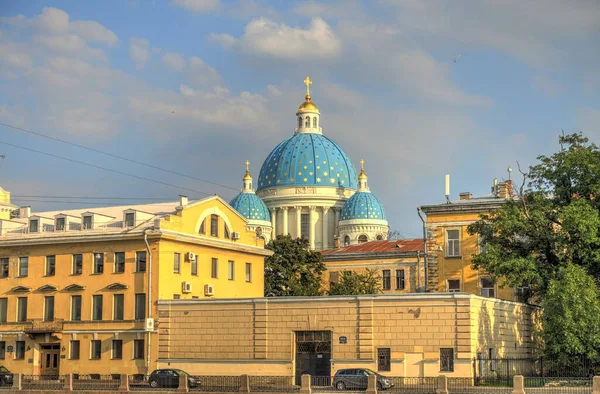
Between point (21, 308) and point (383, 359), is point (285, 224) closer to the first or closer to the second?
point (21, 308)

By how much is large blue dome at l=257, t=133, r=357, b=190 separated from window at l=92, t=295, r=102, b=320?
329 ft

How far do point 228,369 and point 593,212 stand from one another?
871 inches

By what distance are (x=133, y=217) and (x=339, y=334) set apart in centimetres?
1645

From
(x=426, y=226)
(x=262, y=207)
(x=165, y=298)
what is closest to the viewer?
(x=165, y=298)

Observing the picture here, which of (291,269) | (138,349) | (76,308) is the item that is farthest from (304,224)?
(138,349)

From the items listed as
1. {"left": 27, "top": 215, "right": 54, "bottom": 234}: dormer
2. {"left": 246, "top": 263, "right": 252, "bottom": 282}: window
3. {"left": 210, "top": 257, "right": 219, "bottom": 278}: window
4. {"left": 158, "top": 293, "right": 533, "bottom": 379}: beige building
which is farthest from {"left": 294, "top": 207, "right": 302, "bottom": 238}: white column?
{"left": 158, "top": 293, "right": 533, "bottom": 379}: beige building

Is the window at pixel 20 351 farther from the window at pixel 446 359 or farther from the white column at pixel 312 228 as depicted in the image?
the white column at pixel 312 228

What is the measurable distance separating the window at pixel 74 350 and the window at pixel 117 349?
269 centimetres

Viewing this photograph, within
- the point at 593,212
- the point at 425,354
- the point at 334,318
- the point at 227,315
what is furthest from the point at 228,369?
the point at 593,212

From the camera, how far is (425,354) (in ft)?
178

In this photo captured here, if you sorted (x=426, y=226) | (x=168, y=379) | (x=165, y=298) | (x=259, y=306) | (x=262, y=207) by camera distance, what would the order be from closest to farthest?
1. (x=168, y=379)
2. (x=259, y=306)
3. (x=165, y=298)
4. (x=426, y=226)
5. (x=262, y=207)

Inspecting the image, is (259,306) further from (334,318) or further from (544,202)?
(544,202)

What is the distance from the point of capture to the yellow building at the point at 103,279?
2450 inches

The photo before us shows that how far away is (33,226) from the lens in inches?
2702
